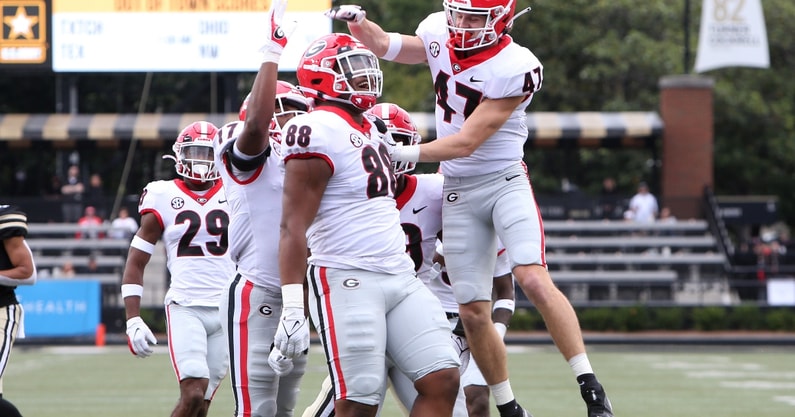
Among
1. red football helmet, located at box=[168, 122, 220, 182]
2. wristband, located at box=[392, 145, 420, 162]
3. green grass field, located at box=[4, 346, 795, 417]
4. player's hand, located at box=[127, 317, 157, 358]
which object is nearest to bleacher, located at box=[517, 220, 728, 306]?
green grass field, located at box=[4, 346, 795, 417]

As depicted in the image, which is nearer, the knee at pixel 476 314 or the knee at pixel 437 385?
the knee at pixel 437 385

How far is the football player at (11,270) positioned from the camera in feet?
25.6

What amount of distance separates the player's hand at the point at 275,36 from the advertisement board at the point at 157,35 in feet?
55.6

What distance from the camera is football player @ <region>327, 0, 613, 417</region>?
688cm

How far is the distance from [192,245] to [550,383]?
656 centimetres

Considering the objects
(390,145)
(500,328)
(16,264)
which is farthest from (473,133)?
(16,264)

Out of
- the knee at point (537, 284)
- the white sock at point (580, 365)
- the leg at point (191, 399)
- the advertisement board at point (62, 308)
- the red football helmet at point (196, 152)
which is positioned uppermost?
the red football helmet at point (196, 152)

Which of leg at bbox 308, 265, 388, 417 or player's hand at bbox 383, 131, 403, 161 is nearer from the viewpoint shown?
leg at bbox 308, 265, 388, 417

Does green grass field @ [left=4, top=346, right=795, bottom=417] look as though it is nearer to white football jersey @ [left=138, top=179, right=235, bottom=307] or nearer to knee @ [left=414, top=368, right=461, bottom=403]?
white football jersey @ [left=138, top=179, right=235, bottom=307]

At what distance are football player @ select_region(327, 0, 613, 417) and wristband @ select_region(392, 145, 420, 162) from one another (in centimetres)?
39

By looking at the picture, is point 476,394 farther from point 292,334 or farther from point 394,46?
point 292,334

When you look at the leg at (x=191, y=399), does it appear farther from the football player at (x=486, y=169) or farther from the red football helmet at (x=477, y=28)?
the red football helmet at (x=477, y=28)

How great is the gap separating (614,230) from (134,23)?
371 inches

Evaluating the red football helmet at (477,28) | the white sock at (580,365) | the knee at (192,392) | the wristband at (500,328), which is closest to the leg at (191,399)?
the knee at (192,392)
